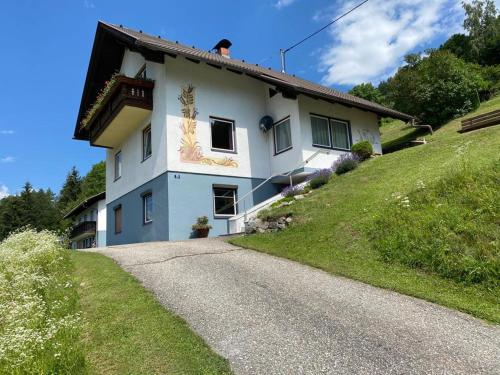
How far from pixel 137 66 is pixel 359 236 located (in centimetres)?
1426

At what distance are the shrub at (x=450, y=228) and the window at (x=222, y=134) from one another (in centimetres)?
881

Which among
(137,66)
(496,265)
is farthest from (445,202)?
(137,66)

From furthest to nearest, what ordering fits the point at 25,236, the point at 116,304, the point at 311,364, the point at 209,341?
the point at 25,236 → the point at 116,304 → the point at 209,341 → the point at 311,364

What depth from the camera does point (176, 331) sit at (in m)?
4.97

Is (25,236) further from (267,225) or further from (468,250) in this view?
(468,250)

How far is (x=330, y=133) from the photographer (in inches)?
717

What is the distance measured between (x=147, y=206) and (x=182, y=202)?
280cm

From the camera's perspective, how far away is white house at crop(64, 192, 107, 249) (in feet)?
102

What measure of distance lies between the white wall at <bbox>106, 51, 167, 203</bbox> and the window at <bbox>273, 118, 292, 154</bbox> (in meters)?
5.13

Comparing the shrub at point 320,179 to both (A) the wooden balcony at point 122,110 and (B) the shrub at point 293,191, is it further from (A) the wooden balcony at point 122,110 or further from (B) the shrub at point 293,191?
(A) the wooden balcony at point 122,110

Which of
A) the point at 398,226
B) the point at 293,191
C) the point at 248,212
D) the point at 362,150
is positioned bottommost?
the point at 398,226

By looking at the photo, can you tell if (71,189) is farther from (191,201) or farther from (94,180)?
(191,201)

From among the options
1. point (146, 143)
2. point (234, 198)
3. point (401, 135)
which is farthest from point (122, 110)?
point (401, 135)

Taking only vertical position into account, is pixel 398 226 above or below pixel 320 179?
below
